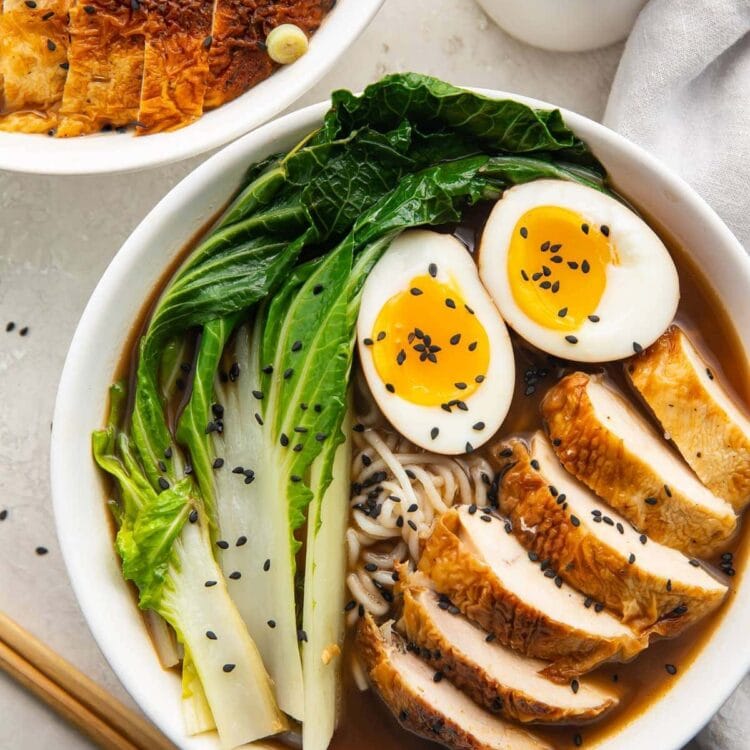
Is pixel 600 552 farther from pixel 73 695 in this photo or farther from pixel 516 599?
pixel 73 695

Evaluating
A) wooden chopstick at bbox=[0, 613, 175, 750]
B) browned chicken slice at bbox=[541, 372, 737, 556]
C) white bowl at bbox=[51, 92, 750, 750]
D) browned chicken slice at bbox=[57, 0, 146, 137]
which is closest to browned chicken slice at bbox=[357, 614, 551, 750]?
white bowl at bbox=[51, 92, 750, 750]

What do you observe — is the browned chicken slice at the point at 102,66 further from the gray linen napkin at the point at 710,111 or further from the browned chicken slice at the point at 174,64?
the gray linen napkin at the point at 710,111

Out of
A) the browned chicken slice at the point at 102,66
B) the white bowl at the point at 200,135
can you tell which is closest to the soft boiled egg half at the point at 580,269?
the white bowl at the point at 200,135

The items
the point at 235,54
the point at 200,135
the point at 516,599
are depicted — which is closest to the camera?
the point at 516,599

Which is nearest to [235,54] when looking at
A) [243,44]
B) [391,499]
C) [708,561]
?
[243,44]

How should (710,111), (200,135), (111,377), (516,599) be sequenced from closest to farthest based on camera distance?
(516,599) → (111,377) → (200,135) → (710,111)
